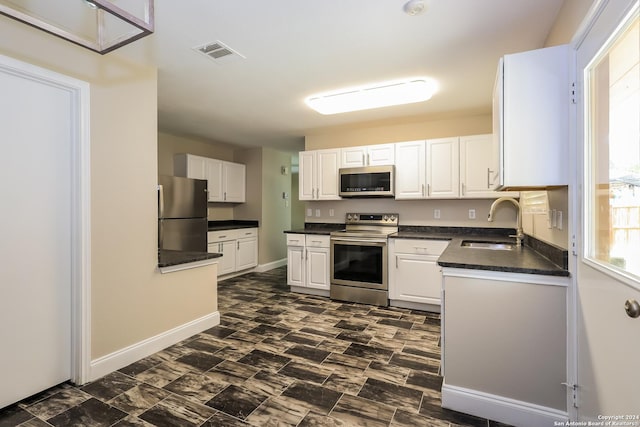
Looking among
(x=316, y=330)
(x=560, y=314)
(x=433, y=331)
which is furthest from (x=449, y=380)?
(x=316, y=330)

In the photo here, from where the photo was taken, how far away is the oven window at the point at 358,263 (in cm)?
371

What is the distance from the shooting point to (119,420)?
1687 mm

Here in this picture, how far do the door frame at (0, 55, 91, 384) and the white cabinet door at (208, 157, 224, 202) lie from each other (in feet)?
9.81

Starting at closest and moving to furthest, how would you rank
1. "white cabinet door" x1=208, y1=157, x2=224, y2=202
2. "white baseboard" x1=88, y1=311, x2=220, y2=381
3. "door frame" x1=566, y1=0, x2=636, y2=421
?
"door frame" x1=566, y1=0, x2=636, y2=421 < "white baseboard" x1=88, y1=311, x2=220, y2=381 < "white cabinet door" x1=208, y1=157, x2=224, y2=202

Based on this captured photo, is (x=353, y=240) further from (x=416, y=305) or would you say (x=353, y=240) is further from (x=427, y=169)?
(x=427, y=169)

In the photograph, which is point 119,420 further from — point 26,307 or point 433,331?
point 433,331

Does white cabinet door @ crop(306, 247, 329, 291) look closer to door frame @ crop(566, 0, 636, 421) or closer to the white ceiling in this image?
the white ceiling

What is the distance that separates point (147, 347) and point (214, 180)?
3203 mm

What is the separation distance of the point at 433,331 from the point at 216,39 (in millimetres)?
3050

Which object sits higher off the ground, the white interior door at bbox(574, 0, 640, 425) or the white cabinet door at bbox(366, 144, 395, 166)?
the white cabinet door at bbox(366, 144, 395, 166)

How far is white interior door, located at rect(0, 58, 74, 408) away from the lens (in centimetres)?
178

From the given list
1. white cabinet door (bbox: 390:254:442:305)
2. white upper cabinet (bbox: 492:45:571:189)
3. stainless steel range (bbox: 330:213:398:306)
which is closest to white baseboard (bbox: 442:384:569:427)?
white upper cabinet (bbox: 492:45:571:189)

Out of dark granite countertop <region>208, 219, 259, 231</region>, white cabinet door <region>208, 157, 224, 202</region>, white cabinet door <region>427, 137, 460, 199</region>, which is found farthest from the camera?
dark granite countertop <region>208, 219, 259, 231</region>

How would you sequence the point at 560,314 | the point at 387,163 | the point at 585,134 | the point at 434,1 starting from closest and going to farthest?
1. the point at 585,134
2. the point at 560,314
3. the point at 434,1
4. the point at 387,163
